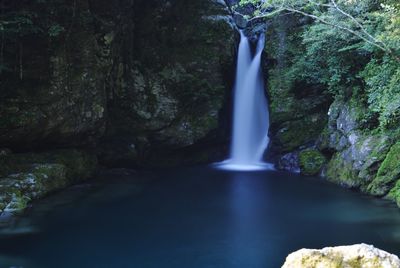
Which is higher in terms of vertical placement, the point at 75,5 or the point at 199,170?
the point at 75,5

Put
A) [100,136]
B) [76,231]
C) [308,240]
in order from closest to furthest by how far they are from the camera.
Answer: [308,240] < [76,231] < [100,136]

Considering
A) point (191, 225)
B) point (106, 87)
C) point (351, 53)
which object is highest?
point (351, 53)

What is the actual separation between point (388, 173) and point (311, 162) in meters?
3.86

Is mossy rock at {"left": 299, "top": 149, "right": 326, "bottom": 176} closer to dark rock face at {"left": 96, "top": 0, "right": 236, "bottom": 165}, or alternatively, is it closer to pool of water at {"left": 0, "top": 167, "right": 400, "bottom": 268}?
pool of water at {"left": 0, "top": 167, "right": 400, "bottom": 268}

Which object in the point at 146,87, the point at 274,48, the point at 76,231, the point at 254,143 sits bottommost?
the point at 76,231

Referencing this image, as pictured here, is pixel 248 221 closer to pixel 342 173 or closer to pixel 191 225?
pixel 191 225

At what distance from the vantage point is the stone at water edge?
14.2 ft

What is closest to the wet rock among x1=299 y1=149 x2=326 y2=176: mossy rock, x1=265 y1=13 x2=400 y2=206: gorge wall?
x1=265 y1=13 x2=400 y2=206: gorge wall

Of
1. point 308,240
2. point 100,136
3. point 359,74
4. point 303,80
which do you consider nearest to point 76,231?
point 308,240

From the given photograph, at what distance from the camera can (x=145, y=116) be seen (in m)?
16.1

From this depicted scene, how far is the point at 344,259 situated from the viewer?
4.41m

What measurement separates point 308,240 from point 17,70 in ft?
30.3

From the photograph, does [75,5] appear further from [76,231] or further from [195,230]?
[195,230]

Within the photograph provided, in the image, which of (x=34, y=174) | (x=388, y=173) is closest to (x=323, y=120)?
(x=388, y=173)
